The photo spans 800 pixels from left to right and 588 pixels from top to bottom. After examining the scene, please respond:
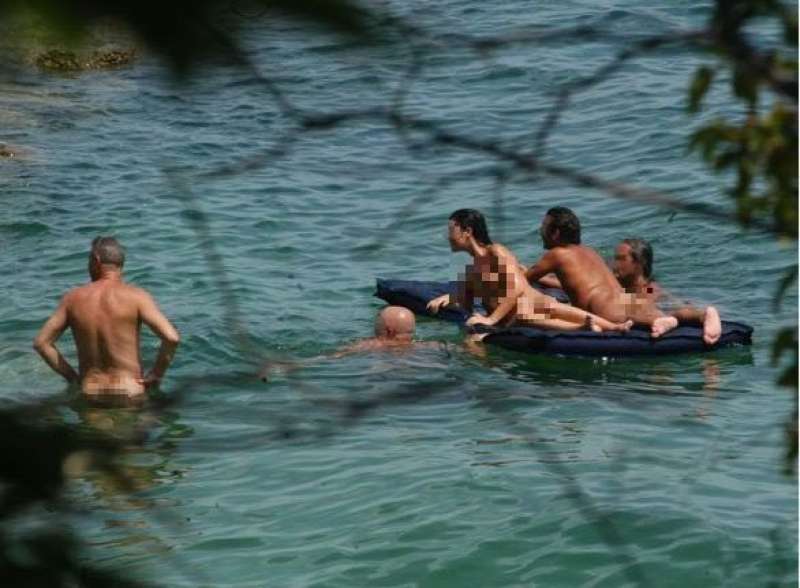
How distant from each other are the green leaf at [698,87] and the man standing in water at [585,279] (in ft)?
30.4

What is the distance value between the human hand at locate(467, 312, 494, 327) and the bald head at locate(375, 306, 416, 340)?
39 centimetres

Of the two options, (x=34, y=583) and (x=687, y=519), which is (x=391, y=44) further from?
(x=687, y=519)

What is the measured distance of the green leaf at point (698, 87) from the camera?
2.62 m

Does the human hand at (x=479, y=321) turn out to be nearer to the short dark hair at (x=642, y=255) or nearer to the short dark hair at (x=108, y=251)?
the short dark hair at (x=642, y=255)

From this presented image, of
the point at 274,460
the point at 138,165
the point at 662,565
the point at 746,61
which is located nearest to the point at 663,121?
the point at 138,165

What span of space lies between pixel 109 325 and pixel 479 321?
9.32ft

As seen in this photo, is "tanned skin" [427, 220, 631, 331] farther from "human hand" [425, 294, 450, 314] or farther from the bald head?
the bald head

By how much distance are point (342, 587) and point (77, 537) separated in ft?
21.9

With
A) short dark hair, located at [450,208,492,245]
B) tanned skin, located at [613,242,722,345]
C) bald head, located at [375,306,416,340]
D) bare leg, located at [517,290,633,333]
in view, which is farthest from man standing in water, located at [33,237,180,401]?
tanned skin, located at [613,242,722,345]

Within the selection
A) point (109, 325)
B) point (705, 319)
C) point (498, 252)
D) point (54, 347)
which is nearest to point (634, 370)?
point (705, 319)

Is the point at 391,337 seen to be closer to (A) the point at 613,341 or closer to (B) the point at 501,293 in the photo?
(B) the point at 501,293

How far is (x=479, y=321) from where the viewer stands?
12.5m

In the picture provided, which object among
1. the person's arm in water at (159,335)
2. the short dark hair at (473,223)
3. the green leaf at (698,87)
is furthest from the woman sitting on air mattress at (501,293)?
the green leaf at (698,87)

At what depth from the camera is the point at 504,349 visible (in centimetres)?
1232
